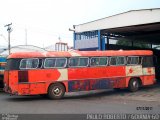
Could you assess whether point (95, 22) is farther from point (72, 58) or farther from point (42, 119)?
point (42, 119)

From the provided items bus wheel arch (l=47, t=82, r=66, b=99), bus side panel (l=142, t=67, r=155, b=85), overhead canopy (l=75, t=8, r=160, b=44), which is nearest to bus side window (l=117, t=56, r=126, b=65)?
bus side panel (l=142, t=67, r=155, b=85)

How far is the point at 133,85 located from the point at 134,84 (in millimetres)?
135

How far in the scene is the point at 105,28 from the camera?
28.0 meters

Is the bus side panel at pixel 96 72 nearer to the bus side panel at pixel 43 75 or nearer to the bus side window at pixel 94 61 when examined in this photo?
the bus side window at pixel 94 61

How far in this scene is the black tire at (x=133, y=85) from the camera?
21141 mm

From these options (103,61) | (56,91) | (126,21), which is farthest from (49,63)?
(126,21)

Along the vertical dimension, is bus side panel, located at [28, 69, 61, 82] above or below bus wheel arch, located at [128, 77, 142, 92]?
above

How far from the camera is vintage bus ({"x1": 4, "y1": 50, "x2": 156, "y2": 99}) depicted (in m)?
17.0

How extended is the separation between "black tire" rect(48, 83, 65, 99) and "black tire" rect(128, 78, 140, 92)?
16.4ft

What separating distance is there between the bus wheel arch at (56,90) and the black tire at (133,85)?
492 centimetres

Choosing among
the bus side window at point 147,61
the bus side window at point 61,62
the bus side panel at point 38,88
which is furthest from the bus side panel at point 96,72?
the bus side window at point 147,61

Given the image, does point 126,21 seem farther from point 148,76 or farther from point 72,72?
point 72,72

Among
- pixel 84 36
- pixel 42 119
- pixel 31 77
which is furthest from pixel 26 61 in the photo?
pixel 84 36

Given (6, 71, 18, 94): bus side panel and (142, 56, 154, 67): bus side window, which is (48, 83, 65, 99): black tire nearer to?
Answer: (6, 71, 18, 94): bus side panel
